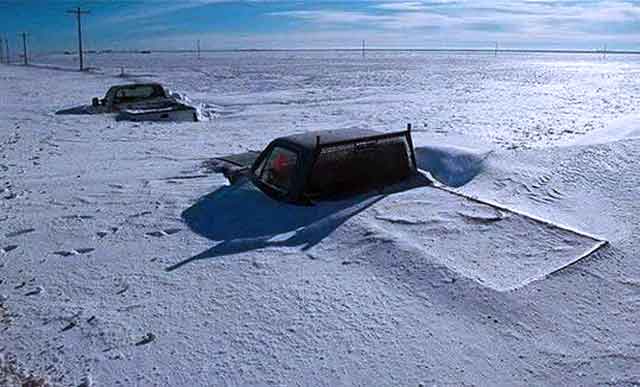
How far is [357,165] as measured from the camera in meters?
6.76

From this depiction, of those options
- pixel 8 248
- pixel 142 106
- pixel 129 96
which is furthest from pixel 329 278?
pixel 129 96

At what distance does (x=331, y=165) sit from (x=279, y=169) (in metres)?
0.74

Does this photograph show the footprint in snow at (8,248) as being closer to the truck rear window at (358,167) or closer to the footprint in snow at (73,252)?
the footprint in snow at (73,252)

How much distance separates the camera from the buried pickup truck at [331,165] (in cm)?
646

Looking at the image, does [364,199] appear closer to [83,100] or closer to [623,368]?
[623,368]

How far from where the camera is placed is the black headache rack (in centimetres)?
647

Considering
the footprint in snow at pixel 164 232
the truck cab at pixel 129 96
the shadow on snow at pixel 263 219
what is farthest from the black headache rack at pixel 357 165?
the truck cab at pixel 129 96

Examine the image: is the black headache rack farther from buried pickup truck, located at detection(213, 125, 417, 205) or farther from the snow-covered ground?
the snow-covered ground

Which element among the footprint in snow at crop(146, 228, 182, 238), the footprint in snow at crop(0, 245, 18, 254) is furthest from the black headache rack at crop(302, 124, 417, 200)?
the footprint in snow at crop(0, 245, 18, 254)

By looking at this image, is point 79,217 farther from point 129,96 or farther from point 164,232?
point 129,96

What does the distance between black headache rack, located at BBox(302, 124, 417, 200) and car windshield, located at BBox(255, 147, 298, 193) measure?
1.02 ft

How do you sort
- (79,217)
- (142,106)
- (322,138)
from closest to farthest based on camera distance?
(322,138) → (79,217) → (142,106)

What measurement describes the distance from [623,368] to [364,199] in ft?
11.2

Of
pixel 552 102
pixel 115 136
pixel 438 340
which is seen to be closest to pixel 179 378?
pixel 438 340
